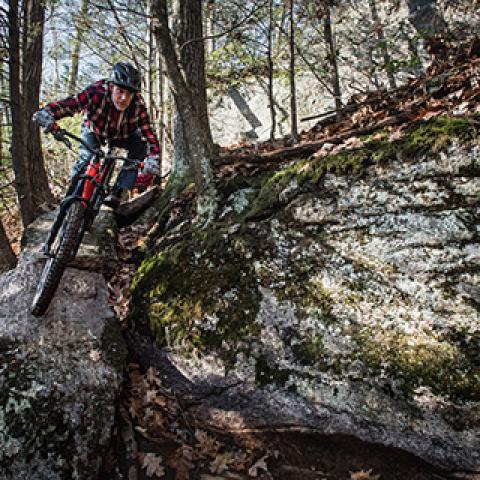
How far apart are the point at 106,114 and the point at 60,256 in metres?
1.63

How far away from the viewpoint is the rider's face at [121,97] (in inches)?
146

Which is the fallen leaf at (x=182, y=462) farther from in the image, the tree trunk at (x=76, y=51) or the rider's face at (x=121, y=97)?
the tree trunk at (x=76, y=51)

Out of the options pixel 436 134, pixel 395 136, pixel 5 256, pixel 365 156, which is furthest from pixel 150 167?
pixel 436 134

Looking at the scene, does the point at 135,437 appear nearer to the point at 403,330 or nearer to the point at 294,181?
the point at 403,330

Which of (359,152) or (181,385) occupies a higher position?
(359,152)

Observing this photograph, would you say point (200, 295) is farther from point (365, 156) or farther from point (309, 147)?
point (309, 147)

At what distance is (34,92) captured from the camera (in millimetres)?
5941

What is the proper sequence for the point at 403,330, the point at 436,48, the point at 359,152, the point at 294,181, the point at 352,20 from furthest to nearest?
1. the point at 352,20
2. the point at 436,48
3. the point at 294,181
4. the point at 359,152
5. the point at 403,330

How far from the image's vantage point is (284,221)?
3689 millimetres

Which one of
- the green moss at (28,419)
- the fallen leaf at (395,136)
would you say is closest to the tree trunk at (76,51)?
the fallen leaf at (395,136)

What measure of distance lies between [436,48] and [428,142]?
3022mm

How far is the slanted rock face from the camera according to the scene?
253 cm

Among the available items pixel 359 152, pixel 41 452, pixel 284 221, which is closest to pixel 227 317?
pixel 284 221

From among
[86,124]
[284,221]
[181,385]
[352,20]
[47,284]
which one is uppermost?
[352,20]
